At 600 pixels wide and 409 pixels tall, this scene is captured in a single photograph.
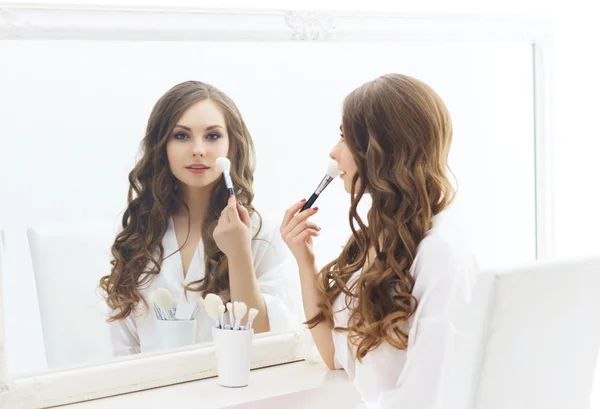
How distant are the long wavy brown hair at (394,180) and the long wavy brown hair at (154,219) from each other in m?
0.27

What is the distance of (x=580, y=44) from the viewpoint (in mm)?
1955

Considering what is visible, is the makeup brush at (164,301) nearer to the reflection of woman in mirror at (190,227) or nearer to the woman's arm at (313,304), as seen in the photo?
the reflection of woman in mirror at (190,227)

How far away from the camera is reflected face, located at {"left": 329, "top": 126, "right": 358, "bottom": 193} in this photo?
1.36 meters

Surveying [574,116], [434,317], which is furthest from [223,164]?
[574,116]

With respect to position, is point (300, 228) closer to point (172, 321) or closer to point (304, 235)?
point (304, 235)

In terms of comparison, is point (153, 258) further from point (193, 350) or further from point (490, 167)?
point (490, 167)

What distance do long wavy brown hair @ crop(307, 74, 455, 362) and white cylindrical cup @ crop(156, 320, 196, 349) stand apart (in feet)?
0.95

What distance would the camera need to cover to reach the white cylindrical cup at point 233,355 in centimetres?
132

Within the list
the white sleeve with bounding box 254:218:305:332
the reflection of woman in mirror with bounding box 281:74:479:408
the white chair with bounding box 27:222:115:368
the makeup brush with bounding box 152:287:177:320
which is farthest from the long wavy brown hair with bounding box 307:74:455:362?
the white chair with bounding box 27:222:115:368

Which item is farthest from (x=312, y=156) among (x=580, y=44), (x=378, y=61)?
(x=580, y=44)

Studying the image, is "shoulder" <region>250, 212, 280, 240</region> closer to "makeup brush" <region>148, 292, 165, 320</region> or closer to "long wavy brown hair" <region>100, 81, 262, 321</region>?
"long wavy brown hair" <region>100, 81, 262, 321</region>

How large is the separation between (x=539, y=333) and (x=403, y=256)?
29cm

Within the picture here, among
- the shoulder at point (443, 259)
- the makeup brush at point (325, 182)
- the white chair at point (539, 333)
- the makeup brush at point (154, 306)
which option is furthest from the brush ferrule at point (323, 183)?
the white chair at point (539, 333)

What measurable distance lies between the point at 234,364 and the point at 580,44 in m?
1.23
